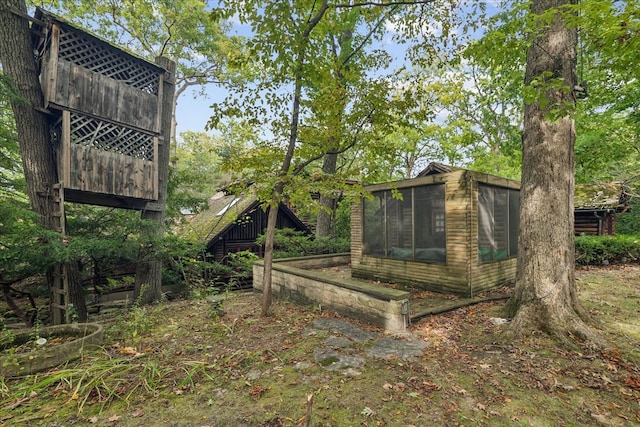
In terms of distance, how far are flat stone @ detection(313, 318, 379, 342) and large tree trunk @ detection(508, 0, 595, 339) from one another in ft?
7.51

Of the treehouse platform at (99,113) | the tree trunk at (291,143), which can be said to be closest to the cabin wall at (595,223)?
the tree trunk at (291,143)

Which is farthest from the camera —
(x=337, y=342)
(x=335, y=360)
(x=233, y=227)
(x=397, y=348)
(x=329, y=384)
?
(x=233, y=227)

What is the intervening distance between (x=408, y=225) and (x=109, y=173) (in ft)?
28.6

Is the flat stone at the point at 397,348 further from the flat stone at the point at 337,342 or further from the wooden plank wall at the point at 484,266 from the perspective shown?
the wooden plank wall at the point at 484,266

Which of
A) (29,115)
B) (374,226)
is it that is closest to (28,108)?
(29,115)

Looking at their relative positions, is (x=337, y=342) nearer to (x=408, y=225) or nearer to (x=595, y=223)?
(x=408, y=225)

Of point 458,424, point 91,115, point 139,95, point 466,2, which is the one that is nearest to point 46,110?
point 91,115

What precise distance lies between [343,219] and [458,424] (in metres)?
12.7

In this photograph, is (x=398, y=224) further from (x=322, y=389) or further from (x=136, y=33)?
(x=136, y=33)

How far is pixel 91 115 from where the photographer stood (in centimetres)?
825

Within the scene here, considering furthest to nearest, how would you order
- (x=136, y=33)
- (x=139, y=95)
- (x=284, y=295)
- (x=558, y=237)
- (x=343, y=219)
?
(x=343, y=219)
(x=136, y=33)
(x=139, y=95)
(x=284, y=295)
(x=558, y=237)

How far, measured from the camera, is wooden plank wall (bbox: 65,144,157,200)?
7.75 metres

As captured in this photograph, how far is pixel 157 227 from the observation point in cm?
893

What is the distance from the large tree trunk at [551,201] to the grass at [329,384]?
20.6 inches
